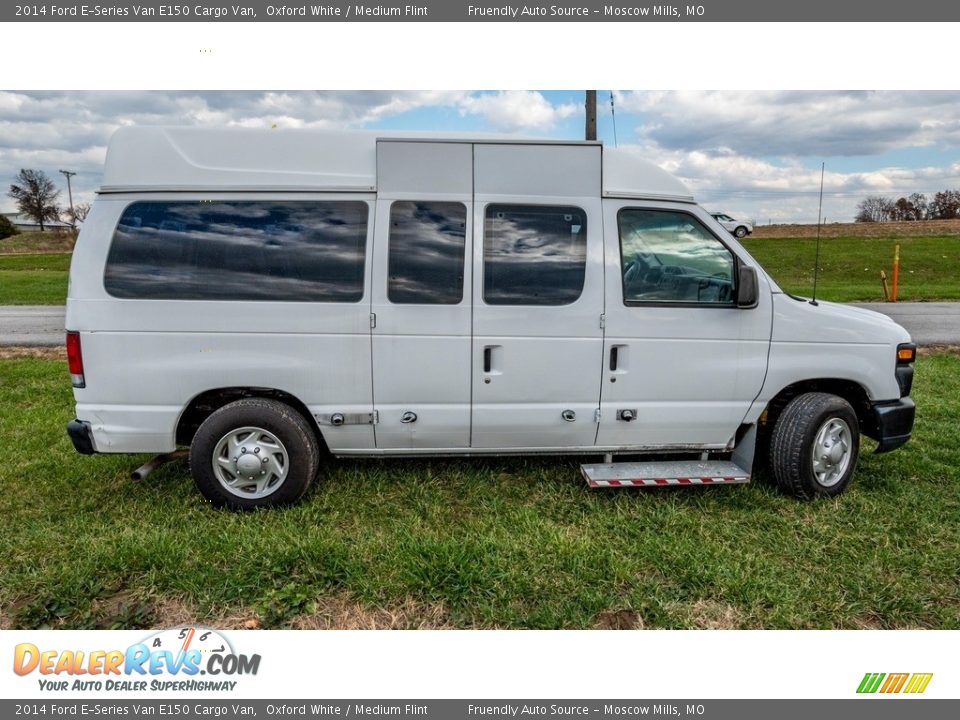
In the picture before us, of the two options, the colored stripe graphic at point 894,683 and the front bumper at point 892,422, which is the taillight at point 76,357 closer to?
the colored stripe graphic at point 894,683

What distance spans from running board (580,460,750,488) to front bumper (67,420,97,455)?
3.28 metres

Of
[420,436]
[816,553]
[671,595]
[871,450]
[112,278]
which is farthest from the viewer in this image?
[871,450]

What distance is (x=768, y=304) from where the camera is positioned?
14.4ft

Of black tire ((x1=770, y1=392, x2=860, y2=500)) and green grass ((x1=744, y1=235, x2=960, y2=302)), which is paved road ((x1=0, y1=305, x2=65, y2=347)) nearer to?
black tire ((x1=770, y1=392, x2=860, y2=500))

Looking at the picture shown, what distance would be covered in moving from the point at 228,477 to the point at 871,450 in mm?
5135

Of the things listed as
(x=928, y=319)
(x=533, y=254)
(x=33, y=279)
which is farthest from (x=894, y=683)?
(x=33, y=279)

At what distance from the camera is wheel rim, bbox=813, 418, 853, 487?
450 cm

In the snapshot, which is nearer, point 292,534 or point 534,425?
point 292,534

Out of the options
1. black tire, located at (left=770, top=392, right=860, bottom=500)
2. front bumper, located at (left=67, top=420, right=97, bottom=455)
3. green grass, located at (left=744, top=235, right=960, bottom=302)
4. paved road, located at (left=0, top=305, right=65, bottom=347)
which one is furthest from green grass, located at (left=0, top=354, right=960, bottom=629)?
green grass, located at (left=744, top=235, right=960, bottom=302)

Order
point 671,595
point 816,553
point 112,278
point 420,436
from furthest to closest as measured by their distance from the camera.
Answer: point 420,436 < point 112,278 < point 816,553 < point 671,595

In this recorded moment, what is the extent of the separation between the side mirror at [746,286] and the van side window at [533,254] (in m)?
1.03

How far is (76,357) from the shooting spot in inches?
160

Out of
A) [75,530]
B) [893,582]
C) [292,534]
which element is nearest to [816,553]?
[893,582]

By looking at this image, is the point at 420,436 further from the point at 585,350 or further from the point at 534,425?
the point at 585,350
